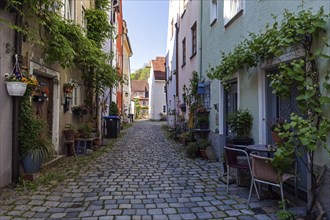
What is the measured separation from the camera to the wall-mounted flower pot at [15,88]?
4.57m

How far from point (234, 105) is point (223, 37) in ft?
6.24

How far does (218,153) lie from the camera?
7582 mm

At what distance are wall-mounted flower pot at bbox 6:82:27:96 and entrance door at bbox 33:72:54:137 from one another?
117 cm

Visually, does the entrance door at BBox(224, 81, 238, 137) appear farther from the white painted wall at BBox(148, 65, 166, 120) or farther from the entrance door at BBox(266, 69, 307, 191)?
the white painted wall at BBox(148, 65, 166, 120)

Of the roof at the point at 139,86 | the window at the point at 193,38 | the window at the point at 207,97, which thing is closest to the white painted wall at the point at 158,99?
the roof at the point at 139,86

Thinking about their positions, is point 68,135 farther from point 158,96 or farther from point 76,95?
point 158,96

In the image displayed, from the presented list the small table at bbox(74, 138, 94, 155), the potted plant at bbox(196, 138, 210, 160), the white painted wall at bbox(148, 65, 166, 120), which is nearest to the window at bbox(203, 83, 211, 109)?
the potted plant at bbox(196, 138, 210, 160)

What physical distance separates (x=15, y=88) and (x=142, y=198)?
9.31 ft

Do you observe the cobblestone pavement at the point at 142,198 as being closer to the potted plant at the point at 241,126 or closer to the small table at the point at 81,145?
the potted plant at the point at 241,126

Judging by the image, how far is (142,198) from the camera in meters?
4.31

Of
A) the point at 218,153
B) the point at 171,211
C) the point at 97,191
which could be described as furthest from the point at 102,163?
the point at 171,211

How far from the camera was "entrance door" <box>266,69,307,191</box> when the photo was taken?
413 centimetres

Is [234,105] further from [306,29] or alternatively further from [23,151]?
[23,151]

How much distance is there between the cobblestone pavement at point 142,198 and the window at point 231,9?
3691mm
